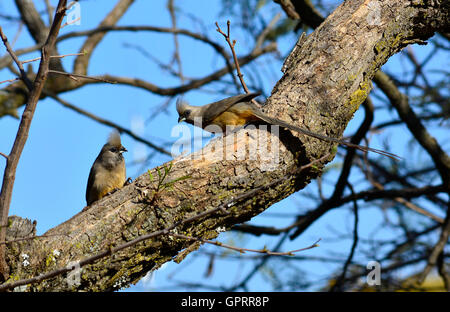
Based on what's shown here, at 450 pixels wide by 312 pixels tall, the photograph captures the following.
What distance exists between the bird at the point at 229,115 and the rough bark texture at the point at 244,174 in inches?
3.2

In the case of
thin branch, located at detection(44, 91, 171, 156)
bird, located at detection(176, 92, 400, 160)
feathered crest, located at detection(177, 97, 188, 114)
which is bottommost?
bird, located at detection(176, 92, 400, 160)

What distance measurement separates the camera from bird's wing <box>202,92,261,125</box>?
14.5 ft

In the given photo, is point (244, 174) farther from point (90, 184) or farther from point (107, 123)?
point (107, 123)

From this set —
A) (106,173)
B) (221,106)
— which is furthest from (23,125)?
(221,106)

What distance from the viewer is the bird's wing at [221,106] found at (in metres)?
4.42

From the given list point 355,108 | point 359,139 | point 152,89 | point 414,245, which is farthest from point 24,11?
point 414,245

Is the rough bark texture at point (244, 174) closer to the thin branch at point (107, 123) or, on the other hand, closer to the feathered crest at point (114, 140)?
the feathered crest at point (114, 140)

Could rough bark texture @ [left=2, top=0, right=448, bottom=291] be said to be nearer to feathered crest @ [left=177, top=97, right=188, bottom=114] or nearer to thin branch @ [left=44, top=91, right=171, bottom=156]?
feathered crest @ [left=177, top=97, right=188, bottom=114]

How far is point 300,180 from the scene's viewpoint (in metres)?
3.36

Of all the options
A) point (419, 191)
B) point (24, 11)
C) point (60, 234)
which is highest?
point (24, 11)

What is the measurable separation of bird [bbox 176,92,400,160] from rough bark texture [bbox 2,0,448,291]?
3.2 inches

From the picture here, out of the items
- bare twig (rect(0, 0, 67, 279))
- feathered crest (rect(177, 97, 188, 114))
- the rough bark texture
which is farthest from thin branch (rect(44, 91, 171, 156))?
bare twig (rect(0, 0, 67, 279))
